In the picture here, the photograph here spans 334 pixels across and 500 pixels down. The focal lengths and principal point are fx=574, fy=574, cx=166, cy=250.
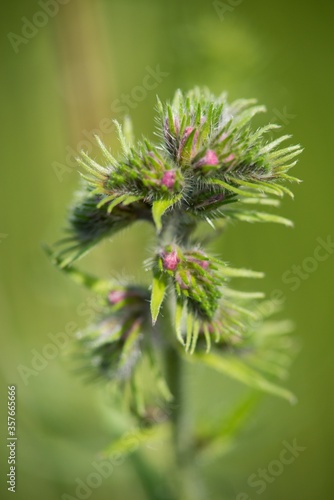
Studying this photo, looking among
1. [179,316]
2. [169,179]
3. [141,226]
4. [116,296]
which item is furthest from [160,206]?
[141,226]

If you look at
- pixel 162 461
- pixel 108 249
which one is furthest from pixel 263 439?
pixel 108 249

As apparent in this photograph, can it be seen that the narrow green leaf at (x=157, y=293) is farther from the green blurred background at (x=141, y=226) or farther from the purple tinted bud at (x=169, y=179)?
the green blurred background at (x=141, y=226)

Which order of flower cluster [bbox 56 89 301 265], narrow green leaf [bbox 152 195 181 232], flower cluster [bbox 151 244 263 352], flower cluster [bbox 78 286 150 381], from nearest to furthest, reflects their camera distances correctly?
narrow green leaf [bbox 152 195 181 232]
flower cluster [bbox 56 89 301 265]
flower cluster [bbox 151 244 263 352]
flower cluster [bbox 78 286 150 381]

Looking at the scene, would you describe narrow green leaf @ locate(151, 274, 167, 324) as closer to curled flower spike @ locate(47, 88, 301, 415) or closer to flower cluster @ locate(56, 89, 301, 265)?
curled flower spike @ locate(47, 88, 301, 415)

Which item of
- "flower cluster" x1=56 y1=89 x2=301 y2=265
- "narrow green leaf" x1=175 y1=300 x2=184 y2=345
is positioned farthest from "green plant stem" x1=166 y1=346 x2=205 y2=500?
"flower cluster" x1=56 y1=89 x2=301 y2=265

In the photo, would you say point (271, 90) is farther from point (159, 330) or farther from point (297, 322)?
point (159, 330)

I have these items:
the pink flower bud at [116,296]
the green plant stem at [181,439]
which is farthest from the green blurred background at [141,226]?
the pink flower bud at [116,296]

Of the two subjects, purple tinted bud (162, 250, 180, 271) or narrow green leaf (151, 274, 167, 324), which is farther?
purple tinted bud (162, 250, 180, 271)
